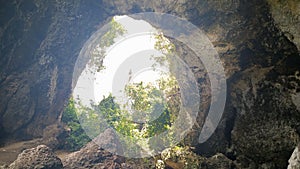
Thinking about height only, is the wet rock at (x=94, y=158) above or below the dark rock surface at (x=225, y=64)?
below

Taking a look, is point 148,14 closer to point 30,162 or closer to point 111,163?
point 111,163

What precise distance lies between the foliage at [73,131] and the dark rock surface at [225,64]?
518 millimetres

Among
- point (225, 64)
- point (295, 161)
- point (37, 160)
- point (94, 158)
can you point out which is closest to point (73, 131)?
point (94, 158)

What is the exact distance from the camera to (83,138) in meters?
12.4

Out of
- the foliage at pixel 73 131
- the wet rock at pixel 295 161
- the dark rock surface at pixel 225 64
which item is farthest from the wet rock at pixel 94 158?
the wet rock at pixel 295 161

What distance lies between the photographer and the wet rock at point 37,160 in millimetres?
7191

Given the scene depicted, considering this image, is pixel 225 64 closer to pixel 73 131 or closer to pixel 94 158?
pixel 94 158

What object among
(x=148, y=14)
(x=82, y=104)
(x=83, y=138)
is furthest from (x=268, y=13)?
(x=82, y=104)

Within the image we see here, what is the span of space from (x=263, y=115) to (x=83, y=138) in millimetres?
8712

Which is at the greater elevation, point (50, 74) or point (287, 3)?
point (287, 3)

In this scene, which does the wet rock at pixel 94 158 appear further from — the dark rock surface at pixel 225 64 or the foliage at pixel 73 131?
the foliage at pixel 73 131

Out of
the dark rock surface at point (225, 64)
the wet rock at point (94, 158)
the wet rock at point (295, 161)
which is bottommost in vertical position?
the wet rock at point (94, 158)

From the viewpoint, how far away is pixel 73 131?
12648 millimetres

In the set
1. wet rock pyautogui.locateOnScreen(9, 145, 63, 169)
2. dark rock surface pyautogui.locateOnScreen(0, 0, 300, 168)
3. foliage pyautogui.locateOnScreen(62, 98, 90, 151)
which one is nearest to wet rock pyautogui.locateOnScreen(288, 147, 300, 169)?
dark rock surface pyautogui.locateOnScreen(0, 0, 300, 168)
